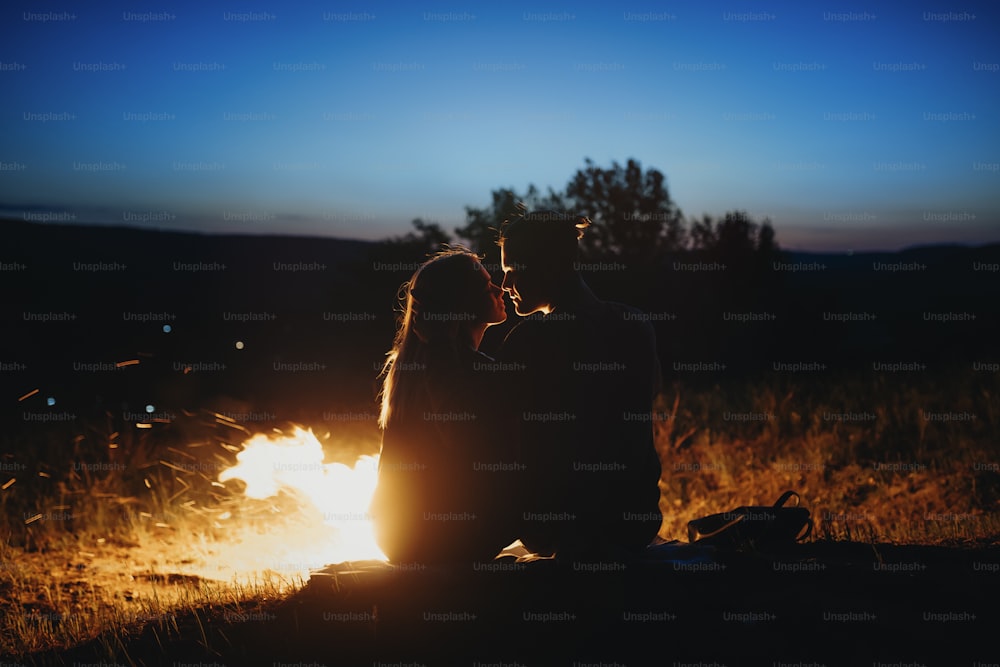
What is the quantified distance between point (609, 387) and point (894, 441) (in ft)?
28.7

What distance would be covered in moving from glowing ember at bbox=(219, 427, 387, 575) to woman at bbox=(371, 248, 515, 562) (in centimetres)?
108

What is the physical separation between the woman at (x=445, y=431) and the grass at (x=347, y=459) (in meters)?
1.26

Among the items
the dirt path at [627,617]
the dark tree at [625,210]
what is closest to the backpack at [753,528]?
the dirt path at [627,617]

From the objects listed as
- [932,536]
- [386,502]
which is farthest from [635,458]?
[932,536]

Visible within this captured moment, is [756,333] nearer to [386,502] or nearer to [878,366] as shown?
[878,366]

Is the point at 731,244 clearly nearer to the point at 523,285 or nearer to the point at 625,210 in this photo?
the point at 625,210

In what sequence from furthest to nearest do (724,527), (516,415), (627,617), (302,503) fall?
(302,503), (724,527), (516,415), (627,617)

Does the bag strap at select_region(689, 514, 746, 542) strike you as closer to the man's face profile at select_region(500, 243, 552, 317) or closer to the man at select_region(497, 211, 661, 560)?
the man at select_region(497, 211, 661, 560)

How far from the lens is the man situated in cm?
491

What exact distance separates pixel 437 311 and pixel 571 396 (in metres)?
1.00

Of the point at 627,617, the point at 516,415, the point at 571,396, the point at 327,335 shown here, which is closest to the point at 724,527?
the point at 627,617

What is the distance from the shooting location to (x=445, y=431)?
4820 millimetres

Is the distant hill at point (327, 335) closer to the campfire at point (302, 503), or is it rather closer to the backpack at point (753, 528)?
the campfire at point (302, 503)

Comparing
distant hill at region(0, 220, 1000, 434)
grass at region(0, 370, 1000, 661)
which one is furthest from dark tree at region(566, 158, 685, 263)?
grass at region(0, 370, 1000, 661)
